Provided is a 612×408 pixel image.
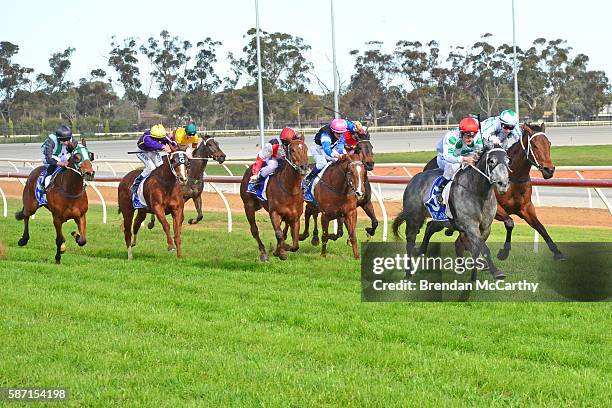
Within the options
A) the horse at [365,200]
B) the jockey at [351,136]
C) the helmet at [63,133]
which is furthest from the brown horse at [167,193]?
the jockey at [351,136]

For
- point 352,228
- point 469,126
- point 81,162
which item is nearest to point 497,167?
point 469,126

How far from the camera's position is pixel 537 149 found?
1002 cm

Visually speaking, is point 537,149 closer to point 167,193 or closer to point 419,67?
point 167,193

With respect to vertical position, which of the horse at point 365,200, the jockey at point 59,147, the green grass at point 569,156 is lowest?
the green grass at point 569,156

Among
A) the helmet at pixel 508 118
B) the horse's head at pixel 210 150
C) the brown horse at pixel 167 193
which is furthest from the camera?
the horse's head at pixel 210 150

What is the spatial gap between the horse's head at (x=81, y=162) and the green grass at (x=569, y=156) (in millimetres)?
20205

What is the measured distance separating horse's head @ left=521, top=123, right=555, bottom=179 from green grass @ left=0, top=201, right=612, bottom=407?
91.5 inches

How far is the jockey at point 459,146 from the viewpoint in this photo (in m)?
8.84

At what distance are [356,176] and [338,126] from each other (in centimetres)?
112

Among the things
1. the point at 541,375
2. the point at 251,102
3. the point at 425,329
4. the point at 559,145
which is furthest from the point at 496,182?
the point at 251,102

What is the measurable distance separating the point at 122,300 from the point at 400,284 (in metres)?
2.56

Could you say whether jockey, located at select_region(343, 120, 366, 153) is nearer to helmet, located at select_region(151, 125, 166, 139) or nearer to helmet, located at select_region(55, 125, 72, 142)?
helmet, located at select_region(151, 125, 166, 139)

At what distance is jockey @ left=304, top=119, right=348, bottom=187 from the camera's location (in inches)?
449

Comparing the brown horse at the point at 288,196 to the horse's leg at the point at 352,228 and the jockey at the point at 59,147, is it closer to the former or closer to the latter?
the horse's leg at the point at 352,228
